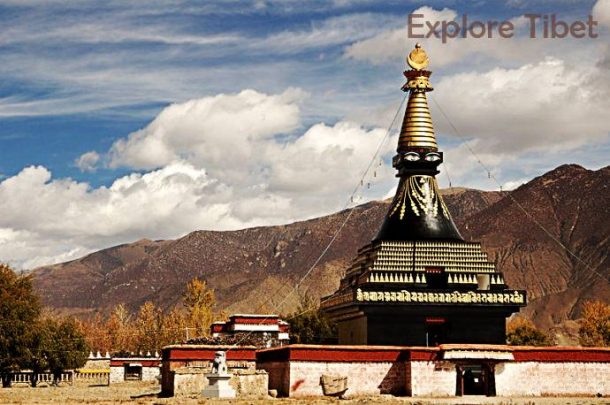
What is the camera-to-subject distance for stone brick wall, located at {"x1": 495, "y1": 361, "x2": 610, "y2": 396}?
1569 inches

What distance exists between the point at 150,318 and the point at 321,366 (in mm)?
112890

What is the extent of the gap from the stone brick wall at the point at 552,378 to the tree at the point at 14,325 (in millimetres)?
35275

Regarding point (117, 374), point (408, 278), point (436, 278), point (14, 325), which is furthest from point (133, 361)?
point (408, 278)

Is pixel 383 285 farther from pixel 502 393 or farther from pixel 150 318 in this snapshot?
pixel 150 318

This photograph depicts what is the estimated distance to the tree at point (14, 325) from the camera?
207 feet

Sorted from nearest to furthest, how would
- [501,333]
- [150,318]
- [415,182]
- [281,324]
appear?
[501,333]
[415,182]
[281,324]
[150,318]

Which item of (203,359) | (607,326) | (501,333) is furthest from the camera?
(607,326)

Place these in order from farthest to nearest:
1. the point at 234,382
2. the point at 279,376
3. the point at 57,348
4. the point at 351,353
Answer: the point at 57,348 → the point at 279,376 → the point at 351,353 → the point at 234,382

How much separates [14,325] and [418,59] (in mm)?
31569

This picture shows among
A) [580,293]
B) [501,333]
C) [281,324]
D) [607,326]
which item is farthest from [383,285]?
[580,293]

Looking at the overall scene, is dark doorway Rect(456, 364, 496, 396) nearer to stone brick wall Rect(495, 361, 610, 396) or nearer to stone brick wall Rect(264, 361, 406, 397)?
stone brick wall Rect(495, 361, 610, 396)

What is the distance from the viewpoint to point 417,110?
50.1m

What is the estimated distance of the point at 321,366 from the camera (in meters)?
38.7

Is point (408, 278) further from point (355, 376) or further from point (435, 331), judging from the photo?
point (355, 376)
